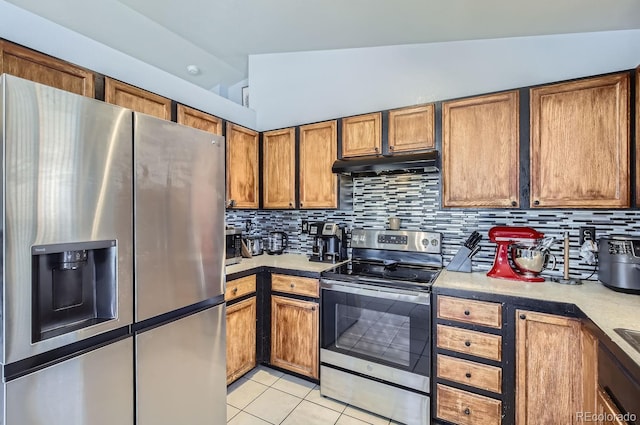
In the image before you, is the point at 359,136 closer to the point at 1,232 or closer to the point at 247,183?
the point at 247,183

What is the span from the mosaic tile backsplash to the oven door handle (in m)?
0.66

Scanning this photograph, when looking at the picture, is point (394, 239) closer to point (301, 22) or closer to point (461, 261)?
point (461, 261)

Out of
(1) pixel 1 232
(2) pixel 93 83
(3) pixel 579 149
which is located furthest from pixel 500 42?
(1) pixel 1 232

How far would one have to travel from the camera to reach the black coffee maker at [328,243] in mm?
2666

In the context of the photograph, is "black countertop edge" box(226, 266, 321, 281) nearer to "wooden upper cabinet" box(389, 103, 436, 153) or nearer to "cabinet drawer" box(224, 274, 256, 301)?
"cabinet drawer" box(224, 274, 256, 301)

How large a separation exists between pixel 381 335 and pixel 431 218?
1031 millimetres

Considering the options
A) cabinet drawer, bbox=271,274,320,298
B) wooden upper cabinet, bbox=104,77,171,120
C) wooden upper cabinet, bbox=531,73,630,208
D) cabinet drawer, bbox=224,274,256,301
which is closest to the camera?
wooden upper cabinet, bbox=531,73,630,208

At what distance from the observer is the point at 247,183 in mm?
2867

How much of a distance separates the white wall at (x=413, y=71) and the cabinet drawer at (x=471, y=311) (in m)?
1.59

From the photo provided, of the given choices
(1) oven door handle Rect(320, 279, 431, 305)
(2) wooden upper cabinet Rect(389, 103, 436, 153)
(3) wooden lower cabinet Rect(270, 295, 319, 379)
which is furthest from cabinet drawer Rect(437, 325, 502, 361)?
(2) wooden upper cabinet Rect(389, 103, 436, 153)

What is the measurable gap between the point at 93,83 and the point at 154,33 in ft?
3.98

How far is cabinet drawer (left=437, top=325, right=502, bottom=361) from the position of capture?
1.72m

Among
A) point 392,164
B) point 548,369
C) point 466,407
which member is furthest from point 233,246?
point 548,369

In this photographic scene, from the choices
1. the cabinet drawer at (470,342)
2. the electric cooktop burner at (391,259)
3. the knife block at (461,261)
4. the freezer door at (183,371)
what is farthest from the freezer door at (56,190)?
the knife block at (461,261)
